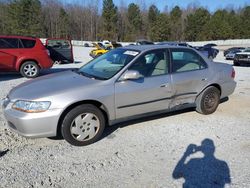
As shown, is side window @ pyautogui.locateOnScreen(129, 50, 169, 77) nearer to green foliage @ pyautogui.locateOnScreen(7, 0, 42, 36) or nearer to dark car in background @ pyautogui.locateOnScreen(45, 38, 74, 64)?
dark car in background @ pyautogui.locateOnScreen(45, 38, 74, 64)

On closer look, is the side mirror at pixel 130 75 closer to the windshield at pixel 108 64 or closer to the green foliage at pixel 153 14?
the windshield at pixel 108 64

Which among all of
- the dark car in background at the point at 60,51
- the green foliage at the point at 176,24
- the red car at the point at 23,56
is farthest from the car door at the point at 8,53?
the green foliage at the point at 176,24

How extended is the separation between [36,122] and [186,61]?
10.1ft

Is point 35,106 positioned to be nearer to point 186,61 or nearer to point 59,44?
point 186,61

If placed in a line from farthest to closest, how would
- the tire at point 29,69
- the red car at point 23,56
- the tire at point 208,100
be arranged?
the tire at point 29,69 < the red car at point 23,56 < the tire at point 208,100

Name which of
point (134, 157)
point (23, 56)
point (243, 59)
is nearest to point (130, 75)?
point (134, 157)

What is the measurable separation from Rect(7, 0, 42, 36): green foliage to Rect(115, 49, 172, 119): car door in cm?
6648

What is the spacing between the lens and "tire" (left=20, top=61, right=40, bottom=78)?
31.7 feet

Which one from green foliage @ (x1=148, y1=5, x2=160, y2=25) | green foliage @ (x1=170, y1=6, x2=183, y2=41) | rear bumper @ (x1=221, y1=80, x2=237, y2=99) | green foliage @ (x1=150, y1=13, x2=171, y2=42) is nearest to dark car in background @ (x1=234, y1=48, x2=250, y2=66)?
rear bumper @ (x1=221, y1=80, x2=237, y2=99)

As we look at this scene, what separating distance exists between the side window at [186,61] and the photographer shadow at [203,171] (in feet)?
5.71

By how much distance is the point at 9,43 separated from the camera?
946cm

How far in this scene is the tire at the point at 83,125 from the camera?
3832 millimetres

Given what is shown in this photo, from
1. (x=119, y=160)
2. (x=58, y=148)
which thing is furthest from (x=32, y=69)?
(x=119, y=160)

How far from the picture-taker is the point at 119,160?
11.8 ft
